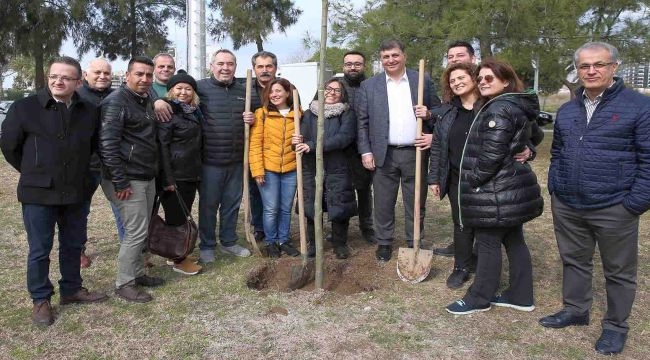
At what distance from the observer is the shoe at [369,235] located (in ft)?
17.9

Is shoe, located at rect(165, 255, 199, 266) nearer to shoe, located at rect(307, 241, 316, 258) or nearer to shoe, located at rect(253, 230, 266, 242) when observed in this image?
shoe, located at rect(253, 230, 266, 242)

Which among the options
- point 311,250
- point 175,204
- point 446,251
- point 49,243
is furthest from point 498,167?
point 49,243

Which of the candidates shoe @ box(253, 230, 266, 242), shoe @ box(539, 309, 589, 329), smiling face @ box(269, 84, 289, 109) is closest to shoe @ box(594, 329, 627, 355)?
shoe @ box(539, 309, 589, 329)

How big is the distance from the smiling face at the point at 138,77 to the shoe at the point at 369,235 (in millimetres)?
2687

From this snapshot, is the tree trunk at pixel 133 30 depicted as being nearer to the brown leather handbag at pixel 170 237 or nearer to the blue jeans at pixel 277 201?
the blue jeans at pixel 277 201

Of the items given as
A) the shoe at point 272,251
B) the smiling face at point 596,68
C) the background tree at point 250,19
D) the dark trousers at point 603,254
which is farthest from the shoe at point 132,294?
the background tree at point 250,19

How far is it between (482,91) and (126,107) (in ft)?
7.81

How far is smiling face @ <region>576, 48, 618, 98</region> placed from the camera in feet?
9.71

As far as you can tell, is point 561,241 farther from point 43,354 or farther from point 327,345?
point 43,354

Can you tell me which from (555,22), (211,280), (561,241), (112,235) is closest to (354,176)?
(211,280)

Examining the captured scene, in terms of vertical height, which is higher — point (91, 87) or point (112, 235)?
point (91, 87)

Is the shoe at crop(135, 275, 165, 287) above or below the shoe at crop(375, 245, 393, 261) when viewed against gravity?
below

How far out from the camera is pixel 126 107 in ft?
12.1

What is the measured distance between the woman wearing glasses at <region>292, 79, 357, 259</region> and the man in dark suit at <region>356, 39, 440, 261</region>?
6.2 inches
